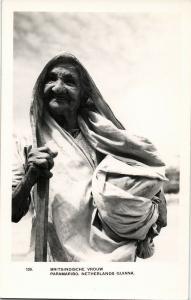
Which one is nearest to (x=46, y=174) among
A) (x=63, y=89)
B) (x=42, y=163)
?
(x=42, y=163)

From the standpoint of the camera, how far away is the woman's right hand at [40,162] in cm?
69

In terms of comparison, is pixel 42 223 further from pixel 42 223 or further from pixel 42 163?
pixel 42 163

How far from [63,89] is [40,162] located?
0.13m

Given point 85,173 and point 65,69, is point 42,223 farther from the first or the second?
point 65,69

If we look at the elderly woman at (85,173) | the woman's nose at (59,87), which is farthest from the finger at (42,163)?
the woman's nose at (59,87)

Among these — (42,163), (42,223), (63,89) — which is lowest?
(42,223)

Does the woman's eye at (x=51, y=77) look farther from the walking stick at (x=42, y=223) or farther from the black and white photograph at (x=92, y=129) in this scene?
the walking stick at (x=42, y=223)

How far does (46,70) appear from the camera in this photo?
27.3 inches

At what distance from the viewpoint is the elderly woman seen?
68cm

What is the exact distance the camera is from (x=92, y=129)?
27.5 inches

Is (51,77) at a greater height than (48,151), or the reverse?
(51,77)

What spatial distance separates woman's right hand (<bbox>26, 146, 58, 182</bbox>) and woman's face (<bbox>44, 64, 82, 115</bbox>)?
0.07 meters

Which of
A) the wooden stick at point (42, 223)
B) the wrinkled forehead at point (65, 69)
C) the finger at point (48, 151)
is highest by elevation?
the wrinkled forehead at point (65, 69)

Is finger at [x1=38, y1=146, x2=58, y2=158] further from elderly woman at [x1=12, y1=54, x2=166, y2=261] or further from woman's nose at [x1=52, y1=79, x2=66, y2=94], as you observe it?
woman's nose at [x1=52, y1=79, x2=66, y2=94]
